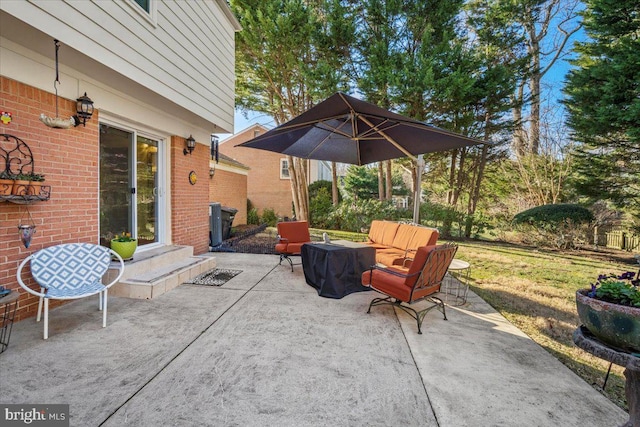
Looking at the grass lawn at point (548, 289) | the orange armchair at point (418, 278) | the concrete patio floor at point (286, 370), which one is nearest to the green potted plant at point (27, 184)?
the concrete patio floor at point (286, 370)

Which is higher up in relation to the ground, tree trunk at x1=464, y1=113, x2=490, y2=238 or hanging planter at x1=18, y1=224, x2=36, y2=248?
tree trunk at x1=464, y1=113, x2=490, y2=238

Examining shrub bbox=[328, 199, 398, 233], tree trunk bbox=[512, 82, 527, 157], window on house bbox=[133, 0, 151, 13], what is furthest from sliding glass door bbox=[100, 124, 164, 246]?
tree trunk bbox=[512, 82, 527, 157]

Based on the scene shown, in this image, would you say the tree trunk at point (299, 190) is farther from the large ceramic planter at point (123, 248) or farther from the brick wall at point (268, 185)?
the large ceramic planter at point (123, 248)

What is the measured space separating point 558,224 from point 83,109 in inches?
476

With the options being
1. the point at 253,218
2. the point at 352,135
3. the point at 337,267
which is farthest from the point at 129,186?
the point at 253,218

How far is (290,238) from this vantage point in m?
6.13

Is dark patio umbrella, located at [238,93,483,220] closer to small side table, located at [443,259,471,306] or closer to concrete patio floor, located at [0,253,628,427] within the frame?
small side table, located at [443,259,471,306]

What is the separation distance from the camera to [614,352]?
150 cm

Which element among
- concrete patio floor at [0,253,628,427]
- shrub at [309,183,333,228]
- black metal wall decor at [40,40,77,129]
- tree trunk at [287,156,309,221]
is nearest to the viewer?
concrete patio floor at [0,253,628,427]

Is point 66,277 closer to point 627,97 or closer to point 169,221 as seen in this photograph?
point 169,221

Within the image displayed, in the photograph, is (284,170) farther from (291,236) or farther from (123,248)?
(123,248)

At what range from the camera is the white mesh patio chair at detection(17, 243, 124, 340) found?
296cm

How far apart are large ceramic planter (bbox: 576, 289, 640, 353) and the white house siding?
4532mm

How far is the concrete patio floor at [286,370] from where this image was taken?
197 cm
